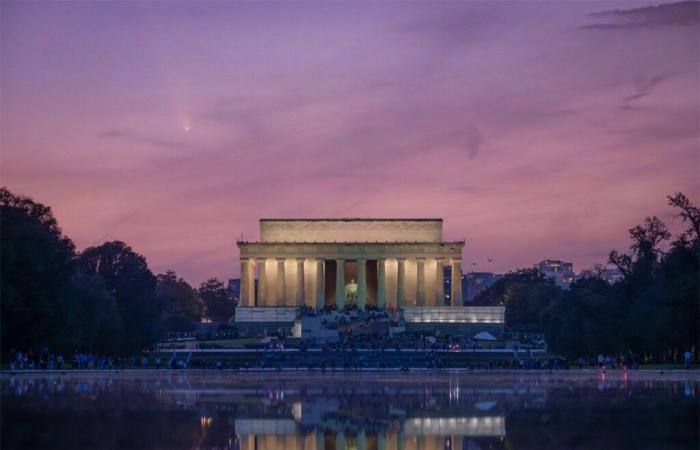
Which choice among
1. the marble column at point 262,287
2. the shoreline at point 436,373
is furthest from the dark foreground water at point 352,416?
the marble column at point 262,287

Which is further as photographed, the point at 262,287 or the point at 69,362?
the point at 262,287

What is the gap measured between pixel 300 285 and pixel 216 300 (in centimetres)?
4886

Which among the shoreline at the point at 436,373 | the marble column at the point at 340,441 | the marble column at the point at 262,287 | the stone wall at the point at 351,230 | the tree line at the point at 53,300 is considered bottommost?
the marble column at the point at 340,441

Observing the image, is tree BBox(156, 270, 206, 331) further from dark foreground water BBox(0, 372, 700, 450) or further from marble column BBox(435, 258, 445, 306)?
dark foreground water BBox(0, 372, 700, 450)

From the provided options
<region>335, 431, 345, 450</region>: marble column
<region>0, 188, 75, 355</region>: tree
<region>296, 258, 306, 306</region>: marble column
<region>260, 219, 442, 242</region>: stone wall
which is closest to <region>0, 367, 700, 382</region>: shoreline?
<region>0, 188, 75, 355</region>: tree

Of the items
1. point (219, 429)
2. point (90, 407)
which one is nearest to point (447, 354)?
point (90, 407)

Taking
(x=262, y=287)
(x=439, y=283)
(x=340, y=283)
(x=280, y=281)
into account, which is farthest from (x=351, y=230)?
(x=262, y=287)

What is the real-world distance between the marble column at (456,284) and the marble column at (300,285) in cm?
1535

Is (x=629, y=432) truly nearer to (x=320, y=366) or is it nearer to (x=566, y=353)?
(x=320, y=366)

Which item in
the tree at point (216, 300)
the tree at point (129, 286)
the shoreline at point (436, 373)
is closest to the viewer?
the shoreline at point (436, 373)

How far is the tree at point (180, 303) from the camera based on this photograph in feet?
409

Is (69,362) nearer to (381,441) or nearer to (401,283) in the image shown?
(381,441)

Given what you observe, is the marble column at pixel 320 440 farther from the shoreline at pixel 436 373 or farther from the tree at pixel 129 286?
the tree at pixel 129 286

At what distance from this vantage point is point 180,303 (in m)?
135
